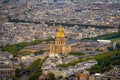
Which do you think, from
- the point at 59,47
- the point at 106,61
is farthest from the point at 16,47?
the point at 106,61

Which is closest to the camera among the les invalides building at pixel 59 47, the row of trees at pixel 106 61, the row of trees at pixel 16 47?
the row of trees at pixel 106 61

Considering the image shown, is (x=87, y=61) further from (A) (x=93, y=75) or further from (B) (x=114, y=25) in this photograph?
(B) (x=114, y=25)

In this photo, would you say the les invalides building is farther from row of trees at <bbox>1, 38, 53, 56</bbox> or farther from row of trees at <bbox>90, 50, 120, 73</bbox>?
row of trees at <bbox>90, 50, 120, 73</bbox>

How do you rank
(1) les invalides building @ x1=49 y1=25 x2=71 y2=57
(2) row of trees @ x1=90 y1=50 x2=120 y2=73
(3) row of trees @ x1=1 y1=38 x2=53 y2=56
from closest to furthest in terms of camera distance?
(2) row of trees @ x1=90 y1=50 x2=120 y2=73
(1) les invalides building @ x1=49 y1=25 x2=71 y2=57
(3) row of trees @ x1=1 y1=38 x2=53 y2=56

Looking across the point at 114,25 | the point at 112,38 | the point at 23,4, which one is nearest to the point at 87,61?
the point at 112,38

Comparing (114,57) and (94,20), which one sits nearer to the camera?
(114,57)

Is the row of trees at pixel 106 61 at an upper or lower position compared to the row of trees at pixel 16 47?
upper

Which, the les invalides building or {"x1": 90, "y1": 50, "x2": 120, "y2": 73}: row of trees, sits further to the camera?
the les invalides building

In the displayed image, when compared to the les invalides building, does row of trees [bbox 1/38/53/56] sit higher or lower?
lower

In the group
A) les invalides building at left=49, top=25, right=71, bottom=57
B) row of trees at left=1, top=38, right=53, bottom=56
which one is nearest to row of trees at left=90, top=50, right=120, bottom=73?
les invalides building at left=49, top=25, right=71, bottom=57

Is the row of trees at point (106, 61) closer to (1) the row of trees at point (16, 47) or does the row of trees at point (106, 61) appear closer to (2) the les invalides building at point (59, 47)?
(2) the les invalides building at point (59, 47)

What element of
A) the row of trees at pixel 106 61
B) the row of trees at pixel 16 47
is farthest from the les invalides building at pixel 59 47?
the row of trees at pixel 106 61
